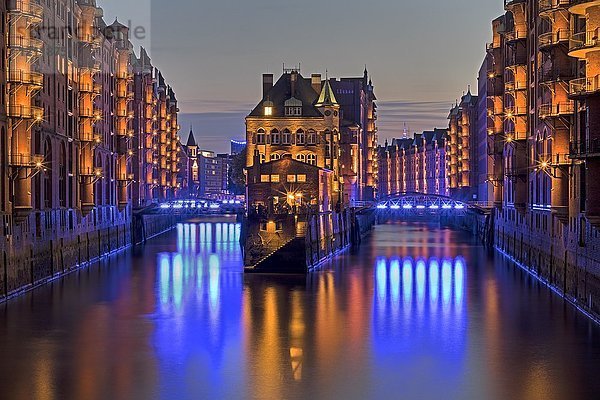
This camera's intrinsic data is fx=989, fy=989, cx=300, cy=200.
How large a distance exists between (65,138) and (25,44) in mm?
14794

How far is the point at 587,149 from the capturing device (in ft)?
124

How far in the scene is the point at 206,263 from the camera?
74.1 metres

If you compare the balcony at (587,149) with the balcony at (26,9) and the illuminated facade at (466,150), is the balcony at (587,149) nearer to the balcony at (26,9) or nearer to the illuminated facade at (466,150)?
the balcony at (26,9)

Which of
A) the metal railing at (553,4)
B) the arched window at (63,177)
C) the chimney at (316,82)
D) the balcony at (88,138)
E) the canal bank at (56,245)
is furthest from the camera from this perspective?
the chimney at (316,82)

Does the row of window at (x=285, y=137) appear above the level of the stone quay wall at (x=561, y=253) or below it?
above

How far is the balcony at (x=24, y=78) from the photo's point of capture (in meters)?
47.2

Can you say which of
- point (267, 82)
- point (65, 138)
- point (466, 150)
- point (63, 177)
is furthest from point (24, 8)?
point (466, 150)

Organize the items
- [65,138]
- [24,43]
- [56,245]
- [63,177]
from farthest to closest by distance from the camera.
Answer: [65,138], [63,177], [56,245], [24,43]

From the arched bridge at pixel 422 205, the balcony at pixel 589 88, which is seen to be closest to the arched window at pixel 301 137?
the arched bridge at pixel 422 205

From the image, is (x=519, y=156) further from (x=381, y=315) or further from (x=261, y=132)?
(x=261, y=132)

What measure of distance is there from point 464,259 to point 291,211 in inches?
607

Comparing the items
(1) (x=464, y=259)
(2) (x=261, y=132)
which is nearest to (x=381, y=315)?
(1) (x=464, y=259)

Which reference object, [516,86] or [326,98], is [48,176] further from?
[326,98]

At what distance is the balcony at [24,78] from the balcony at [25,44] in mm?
1131
